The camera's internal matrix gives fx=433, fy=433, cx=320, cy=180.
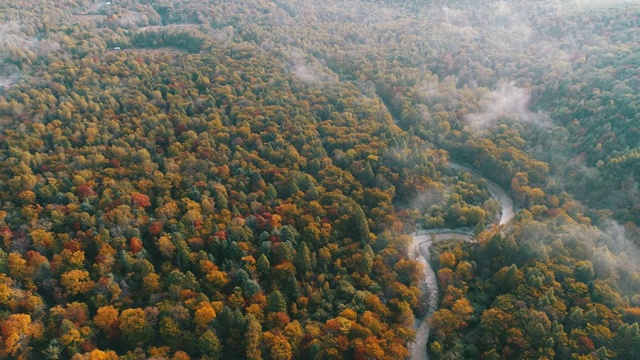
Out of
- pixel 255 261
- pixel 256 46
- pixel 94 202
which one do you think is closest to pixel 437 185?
pixel 255 261

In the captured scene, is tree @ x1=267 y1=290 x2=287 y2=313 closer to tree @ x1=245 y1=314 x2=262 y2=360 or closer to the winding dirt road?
tree @ x1=245 y1=314 x2=262 y2=360

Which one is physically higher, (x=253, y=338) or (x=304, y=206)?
(x=304, y=206)

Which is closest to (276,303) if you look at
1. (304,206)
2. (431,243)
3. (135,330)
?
(135,330)

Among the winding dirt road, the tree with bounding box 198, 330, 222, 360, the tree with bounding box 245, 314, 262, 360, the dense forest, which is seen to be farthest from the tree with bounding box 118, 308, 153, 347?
the winding dirt road

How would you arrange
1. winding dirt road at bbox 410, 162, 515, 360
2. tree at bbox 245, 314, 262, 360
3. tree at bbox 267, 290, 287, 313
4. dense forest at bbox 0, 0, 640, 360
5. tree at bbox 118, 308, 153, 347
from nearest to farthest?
tree at bbox 245, 314, 262, 360, tree at bbox 118, 308, 153, 347, dense forest at bbox 0, 0, 640, 360, tree at bbox 267, 290, 287, 313, winding dirt road at bbox 410, 162, 515, 360

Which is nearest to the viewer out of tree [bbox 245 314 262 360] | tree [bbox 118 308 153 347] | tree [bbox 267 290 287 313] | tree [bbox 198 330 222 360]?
tree [bbox 245 314 262 360]

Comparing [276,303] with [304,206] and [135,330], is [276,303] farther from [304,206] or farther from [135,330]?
[304,206]

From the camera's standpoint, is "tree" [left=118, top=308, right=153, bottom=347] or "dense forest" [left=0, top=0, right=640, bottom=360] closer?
"tree" [left=118, top=308, right=153, bottom=347]

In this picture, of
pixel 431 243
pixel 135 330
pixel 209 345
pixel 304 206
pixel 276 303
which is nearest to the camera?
pixel 209 345
